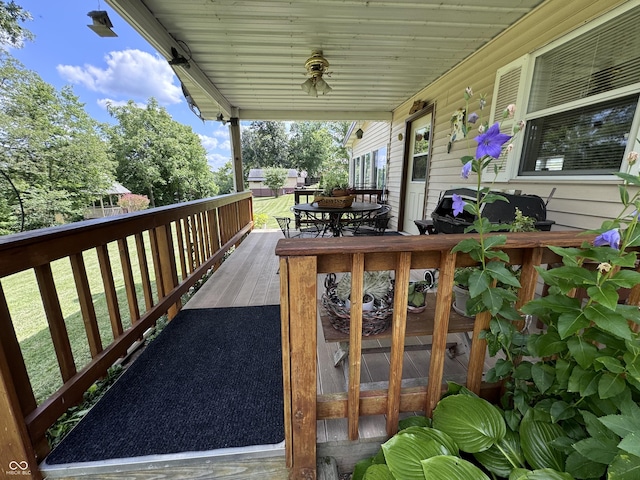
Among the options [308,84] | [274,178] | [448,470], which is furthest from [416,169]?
[274,178]

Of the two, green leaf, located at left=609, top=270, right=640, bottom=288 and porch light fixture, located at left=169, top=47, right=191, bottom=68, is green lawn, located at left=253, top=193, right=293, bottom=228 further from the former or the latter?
green leaf, located at left=609, top=270, right=640, bottom=288

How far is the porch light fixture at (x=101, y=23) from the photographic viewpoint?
6.84 feet

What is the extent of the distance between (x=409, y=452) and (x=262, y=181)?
25877 mm

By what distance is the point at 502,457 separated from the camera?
3.25 feet

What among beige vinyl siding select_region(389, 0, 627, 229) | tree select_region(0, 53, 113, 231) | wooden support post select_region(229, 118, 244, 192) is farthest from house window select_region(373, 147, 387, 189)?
tree select_region(0, 53, 113, 231)

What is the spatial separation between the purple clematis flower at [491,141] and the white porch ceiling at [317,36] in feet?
7.27

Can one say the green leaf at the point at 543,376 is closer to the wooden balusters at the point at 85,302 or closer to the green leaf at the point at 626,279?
the green leaf at the point at 626,279

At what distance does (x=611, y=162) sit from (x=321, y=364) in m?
2.51

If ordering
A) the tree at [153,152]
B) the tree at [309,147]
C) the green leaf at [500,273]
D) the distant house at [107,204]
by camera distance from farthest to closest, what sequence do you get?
1. the tree at [309,147]
2. the tree at [153,152]
3. the distant house at [107,204]
4. the green leaf at [500,273]

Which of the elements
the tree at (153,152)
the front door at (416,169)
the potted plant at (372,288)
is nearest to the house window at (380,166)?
the front door at (416,169)

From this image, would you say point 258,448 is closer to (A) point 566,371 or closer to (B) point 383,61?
(A) point 566,371

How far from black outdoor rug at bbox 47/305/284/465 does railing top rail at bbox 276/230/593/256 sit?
984mm

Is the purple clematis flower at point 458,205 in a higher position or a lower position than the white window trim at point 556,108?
lower

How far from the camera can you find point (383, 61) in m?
3.48
